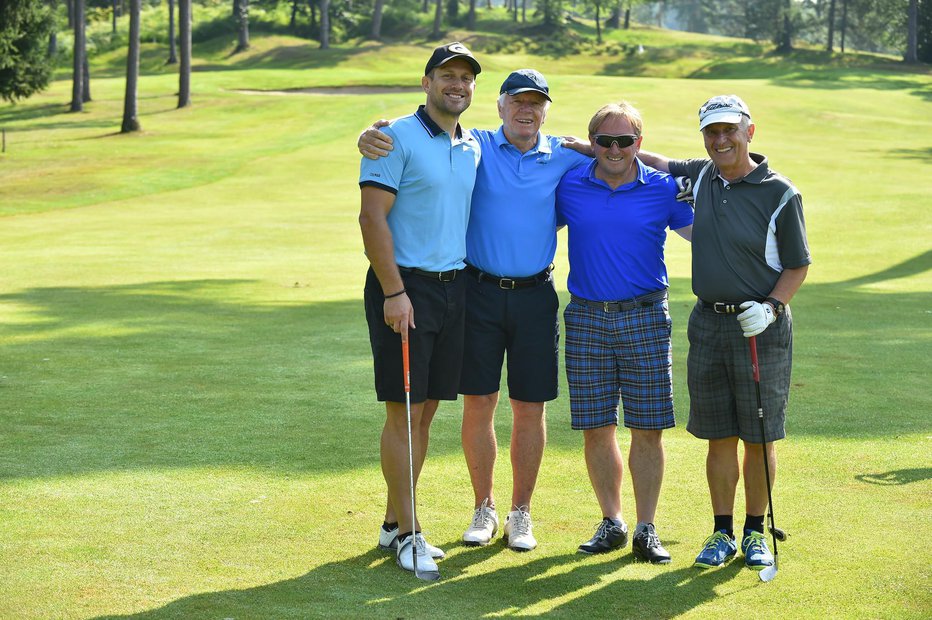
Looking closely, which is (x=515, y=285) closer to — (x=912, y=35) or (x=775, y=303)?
(x=775, y=303)

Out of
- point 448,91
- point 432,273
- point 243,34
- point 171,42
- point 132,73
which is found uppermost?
point 243,34

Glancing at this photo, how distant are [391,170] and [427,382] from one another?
1.05 metres

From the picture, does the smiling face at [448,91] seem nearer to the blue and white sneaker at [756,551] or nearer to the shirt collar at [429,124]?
the shirt collar at [429,124]

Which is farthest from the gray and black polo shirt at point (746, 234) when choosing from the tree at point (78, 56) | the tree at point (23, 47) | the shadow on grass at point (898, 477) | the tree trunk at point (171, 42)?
the tree trunk at point (171, 42)

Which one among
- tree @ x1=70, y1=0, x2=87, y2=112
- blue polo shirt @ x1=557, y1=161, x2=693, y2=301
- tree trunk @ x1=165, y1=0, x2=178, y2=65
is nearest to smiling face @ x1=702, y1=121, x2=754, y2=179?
blue polo shirt @ x1=557, y1=161, x2=693, y2=301

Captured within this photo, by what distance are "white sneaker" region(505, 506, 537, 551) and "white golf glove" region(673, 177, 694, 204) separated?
172 centimetres

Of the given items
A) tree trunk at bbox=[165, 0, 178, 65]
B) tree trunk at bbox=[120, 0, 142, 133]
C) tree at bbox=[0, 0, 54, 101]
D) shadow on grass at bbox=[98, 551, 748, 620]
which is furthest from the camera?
tree trunk at bbox=[165, 0, 178, 65]

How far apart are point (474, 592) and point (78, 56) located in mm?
40623

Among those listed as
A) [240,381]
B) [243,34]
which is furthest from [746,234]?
[243,34]

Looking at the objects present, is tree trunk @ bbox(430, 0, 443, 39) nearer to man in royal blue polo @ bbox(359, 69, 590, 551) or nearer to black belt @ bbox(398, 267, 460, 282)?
man in royal blue polo @ bbox(359, 69, 590, 551)

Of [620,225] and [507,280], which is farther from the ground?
[620,225]

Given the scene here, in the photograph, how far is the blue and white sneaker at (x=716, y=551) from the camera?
5.41 m

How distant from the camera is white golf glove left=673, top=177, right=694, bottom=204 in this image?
5719mm

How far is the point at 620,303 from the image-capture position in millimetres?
5773
